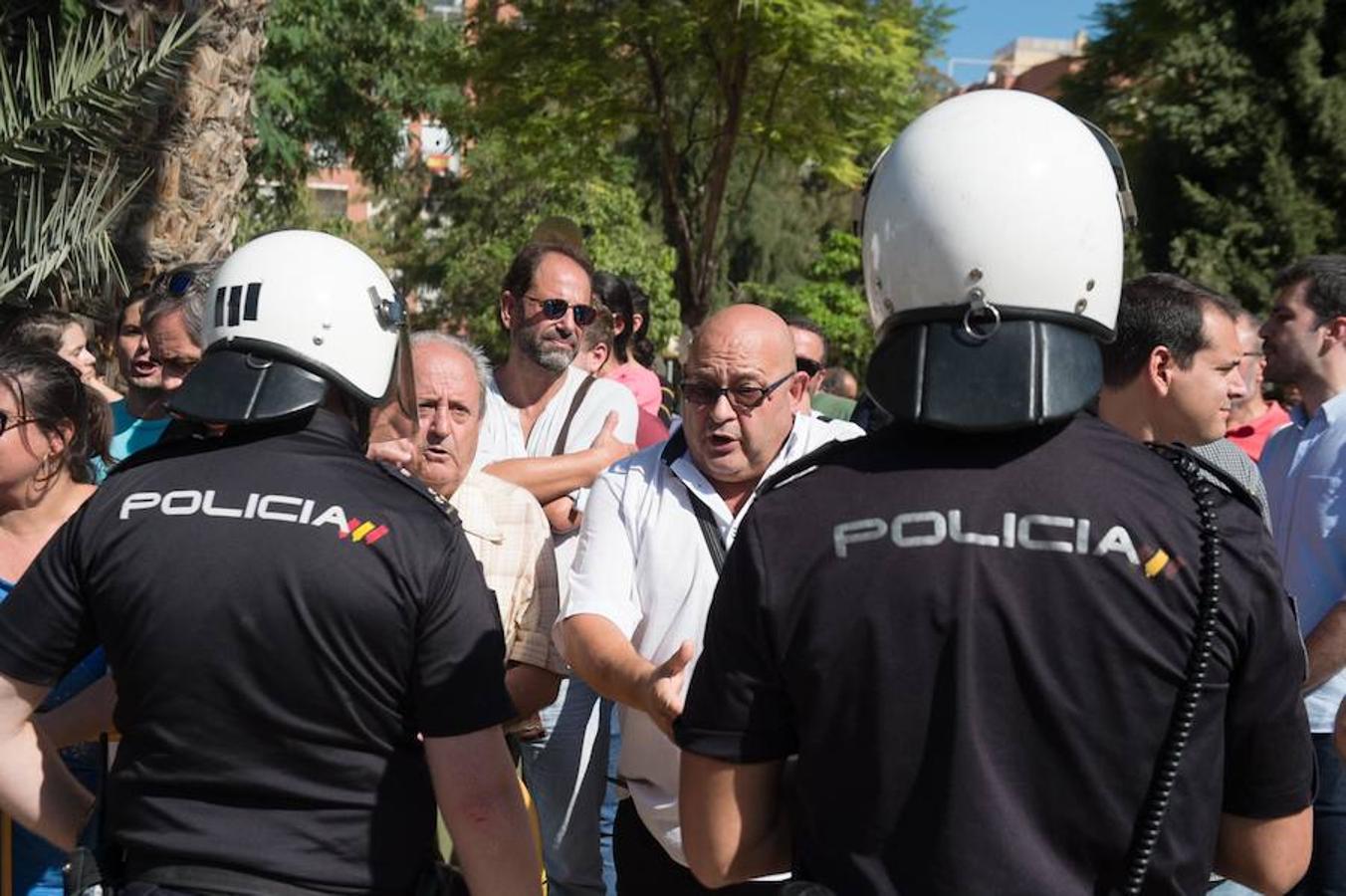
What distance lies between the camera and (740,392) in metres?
3.85

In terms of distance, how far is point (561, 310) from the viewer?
17.8 ft

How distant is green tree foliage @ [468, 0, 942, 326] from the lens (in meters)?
22.6

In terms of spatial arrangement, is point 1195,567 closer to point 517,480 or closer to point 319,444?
point 319,444

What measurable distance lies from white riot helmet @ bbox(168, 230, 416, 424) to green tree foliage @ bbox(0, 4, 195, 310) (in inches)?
149

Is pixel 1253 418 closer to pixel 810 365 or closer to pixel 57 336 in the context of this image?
pixel 810 365

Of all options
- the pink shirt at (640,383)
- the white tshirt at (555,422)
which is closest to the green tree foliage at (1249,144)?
the pink shirt at (640,383)

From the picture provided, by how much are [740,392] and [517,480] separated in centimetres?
117

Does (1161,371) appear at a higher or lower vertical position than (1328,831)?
higher

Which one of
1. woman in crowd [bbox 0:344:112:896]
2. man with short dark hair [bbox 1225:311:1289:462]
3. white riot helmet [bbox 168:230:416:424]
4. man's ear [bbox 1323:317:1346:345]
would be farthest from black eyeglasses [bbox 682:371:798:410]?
man with short dark hair [bbox 1225:311:1289:462]

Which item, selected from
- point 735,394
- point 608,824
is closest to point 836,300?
point 608,824

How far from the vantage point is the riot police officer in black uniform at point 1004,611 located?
1.93m

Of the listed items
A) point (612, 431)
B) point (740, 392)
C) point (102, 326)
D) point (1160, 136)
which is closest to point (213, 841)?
point (740, 392)

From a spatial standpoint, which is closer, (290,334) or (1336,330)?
(290,334)

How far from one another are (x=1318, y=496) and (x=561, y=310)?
2507mm
